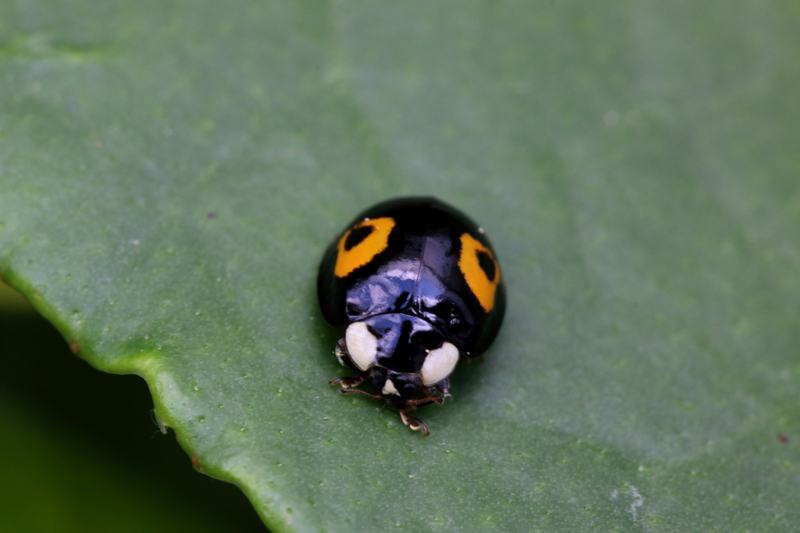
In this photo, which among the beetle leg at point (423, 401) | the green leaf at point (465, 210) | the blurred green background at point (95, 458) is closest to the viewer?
the green leaf at point (465, 210)

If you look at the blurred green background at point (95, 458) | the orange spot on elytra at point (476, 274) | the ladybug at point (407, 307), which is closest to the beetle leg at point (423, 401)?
the ladybug at point (407, 307)

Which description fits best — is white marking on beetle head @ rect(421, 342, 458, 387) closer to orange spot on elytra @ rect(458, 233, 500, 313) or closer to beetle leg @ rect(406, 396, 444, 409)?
beetle leg @ rect(406, 396, 444, 409)

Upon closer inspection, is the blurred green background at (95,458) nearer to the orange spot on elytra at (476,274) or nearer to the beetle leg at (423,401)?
the beetle leg at (423,401)

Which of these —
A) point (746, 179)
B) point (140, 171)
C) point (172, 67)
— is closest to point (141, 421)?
point (140, 171)

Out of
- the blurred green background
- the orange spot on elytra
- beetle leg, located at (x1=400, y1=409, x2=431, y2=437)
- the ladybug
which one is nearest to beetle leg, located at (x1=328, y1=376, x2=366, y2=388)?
the ladybug

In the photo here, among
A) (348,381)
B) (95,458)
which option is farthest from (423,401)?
(95,458)

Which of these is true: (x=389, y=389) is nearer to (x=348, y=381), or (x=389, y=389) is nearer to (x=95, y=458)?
(x=348, y=381)

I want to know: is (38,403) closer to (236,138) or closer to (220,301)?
(220,301)
